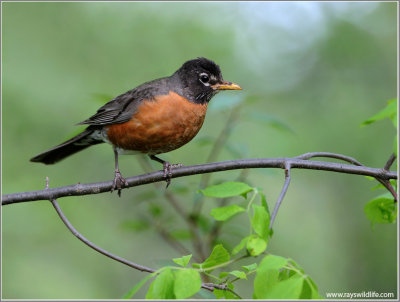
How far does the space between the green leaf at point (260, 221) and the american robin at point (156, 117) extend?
1937 mm

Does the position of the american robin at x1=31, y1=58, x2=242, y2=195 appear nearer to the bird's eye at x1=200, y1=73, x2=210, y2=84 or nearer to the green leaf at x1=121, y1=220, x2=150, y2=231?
the bird's eye at x1=200, y1=73, x2=210, y2=84

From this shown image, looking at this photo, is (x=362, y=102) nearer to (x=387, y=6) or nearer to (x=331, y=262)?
(x=387, y=6)

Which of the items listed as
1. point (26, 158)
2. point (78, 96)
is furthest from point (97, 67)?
point (26, 158)

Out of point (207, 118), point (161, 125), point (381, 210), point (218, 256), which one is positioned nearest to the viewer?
point (218, 256)

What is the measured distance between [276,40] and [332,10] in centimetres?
155

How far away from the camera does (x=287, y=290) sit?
1585 mm

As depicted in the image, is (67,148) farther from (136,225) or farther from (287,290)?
(287,290)

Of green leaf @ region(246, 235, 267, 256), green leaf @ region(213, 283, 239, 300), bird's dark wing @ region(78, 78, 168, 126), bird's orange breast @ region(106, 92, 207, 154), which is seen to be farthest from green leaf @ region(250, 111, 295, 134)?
green leaf @ region(246, 235, 267, 256)

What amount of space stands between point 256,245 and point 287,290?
207 millimetres

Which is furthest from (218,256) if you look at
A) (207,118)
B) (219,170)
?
(207,118)

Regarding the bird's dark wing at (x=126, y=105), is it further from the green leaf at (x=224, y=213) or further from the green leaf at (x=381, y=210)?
the green leaf at (x=224, y=213)

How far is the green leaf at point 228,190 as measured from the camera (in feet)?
6.36

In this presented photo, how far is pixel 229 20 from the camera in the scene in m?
9.55

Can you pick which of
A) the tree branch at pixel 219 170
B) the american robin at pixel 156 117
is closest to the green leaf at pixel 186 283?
the tree branch at pixel 219 170
